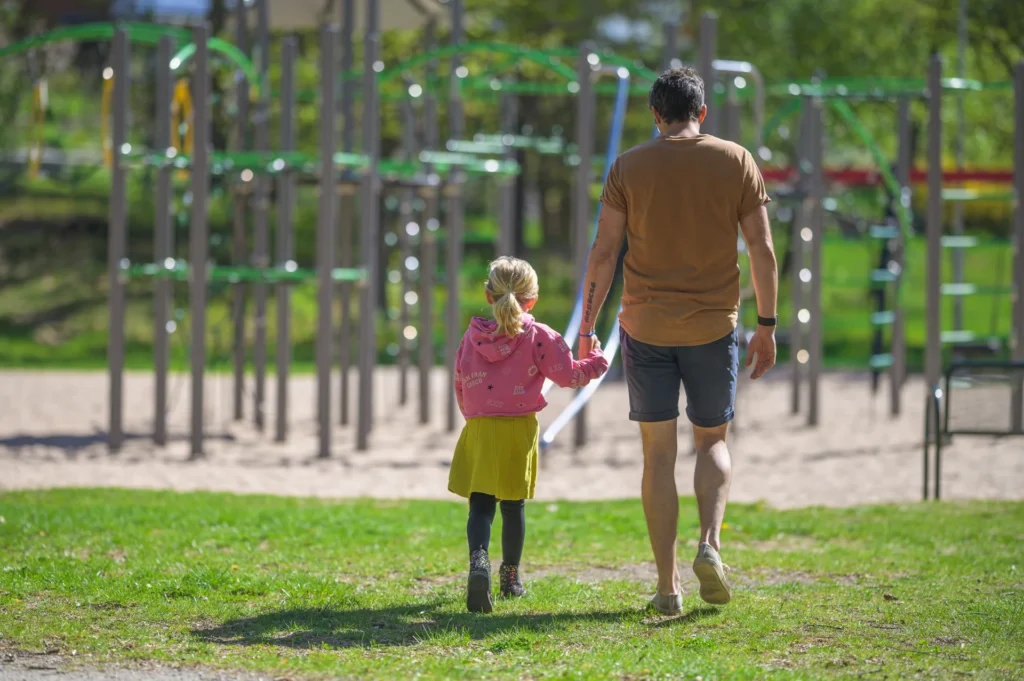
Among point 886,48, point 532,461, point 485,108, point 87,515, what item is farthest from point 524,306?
point 485,108

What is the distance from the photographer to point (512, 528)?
17.3 ft

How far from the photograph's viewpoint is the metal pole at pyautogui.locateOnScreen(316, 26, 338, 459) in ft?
33.5

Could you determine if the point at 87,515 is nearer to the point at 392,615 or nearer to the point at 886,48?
the point at 392,615

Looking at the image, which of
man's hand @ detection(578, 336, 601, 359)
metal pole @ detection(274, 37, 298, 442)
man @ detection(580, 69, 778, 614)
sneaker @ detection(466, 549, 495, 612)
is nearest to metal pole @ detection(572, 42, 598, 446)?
metal pole @ detection(274, 37, 298, 442)

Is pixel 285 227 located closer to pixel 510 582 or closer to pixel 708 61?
pixel 708 61

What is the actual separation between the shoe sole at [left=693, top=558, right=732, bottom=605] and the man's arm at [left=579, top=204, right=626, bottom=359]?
95cm

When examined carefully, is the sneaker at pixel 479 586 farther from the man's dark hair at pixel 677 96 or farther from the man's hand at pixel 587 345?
the man's dark hair at pixel 677 96

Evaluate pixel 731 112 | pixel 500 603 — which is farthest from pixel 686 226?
pixel 731 112

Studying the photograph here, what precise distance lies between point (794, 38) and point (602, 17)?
10.4 feet

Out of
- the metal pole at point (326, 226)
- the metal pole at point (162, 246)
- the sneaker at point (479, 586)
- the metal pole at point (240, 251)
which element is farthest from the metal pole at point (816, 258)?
the sneaker at point (479, 586)

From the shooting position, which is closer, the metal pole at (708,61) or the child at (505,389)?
the child at (505,389)

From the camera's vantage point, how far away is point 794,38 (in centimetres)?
2195

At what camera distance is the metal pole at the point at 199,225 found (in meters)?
10.1

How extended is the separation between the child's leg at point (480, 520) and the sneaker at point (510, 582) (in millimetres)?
222
